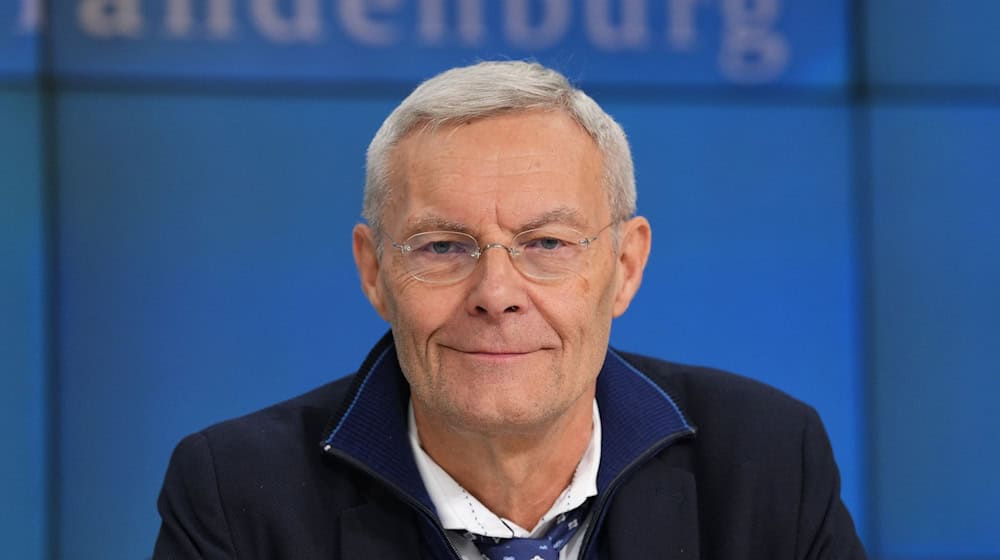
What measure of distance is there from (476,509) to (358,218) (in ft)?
4.23

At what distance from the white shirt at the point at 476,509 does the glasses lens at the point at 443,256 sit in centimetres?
32

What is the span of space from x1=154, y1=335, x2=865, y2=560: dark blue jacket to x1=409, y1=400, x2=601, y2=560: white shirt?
0.03 metres

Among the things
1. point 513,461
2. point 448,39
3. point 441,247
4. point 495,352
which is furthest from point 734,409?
point 448,39

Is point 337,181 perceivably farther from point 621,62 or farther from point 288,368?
point 621,62

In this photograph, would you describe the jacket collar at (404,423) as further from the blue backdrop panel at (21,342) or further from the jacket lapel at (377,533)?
the blue backdrop panel at (21,342)

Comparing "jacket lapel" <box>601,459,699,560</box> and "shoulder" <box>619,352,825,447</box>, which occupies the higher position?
"shoulder" <box>619,352,825,447</box>

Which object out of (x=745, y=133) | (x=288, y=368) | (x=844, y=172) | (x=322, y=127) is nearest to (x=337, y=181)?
(x=322, y=127)

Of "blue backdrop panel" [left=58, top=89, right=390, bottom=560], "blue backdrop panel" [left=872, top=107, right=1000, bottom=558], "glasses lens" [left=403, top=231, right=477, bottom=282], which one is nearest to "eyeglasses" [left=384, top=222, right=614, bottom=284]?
"glasses lens" [left=403, top=231, right=477, bottom=282]

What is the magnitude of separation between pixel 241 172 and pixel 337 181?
0.24 m

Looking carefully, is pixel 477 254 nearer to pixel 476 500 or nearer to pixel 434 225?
pixel 434 225

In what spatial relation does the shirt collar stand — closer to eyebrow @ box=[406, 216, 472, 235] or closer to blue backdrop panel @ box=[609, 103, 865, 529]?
eyebrow @ box=[406, 216, 472, 235]

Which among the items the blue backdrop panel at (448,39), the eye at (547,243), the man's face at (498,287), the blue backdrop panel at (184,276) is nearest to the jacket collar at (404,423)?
the man's face at (498,287)

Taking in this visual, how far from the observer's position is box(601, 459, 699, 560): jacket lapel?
1813 mm

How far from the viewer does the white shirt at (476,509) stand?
1800 mm
